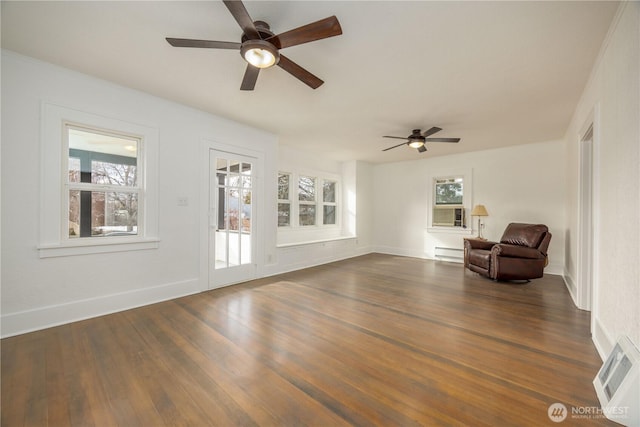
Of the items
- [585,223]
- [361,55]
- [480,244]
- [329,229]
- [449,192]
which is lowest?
[480,244]

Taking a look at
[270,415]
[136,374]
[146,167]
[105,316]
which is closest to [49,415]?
[136,374]

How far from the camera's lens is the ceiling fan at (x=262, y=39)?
5.58 ft

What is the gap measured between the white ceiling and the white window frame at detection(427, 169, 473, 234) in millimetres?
2147

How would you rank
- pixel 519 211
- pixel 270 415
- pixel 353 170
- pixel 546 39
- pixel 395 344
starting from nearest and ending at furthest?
pixel 270 415, pixel 546 39, pixel 395 344, pixel 519 211, pixel 353 170

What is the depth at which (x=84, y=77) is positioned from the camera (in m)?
2.85

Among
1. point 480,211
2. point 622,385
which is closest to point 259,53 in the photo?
point 622,385

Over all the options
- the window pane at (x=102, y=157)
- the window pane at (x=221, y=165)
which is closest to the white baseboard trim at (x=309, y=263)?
the window pane at (x=221, y=165)

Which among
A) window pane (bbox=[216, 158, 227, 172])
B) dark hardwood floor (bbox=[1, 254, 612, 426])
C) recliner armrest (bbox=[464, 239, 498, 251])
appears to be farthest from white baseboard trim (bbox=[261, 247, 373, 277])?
Answer: recliner armrest (bbox=[464, 239, 498, 251])

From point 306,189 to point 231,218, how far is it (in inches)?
103

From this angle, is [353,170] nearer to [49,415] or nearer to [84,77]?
[84,77]

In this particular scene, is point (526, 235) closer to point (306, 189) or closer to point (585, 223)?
point (585, 223)

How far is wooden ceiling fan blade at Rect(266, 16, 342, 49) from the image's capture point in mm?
1700

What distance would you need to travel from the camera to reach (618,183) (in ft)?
6.13

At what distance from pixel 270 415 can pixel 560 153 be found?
254 inches
